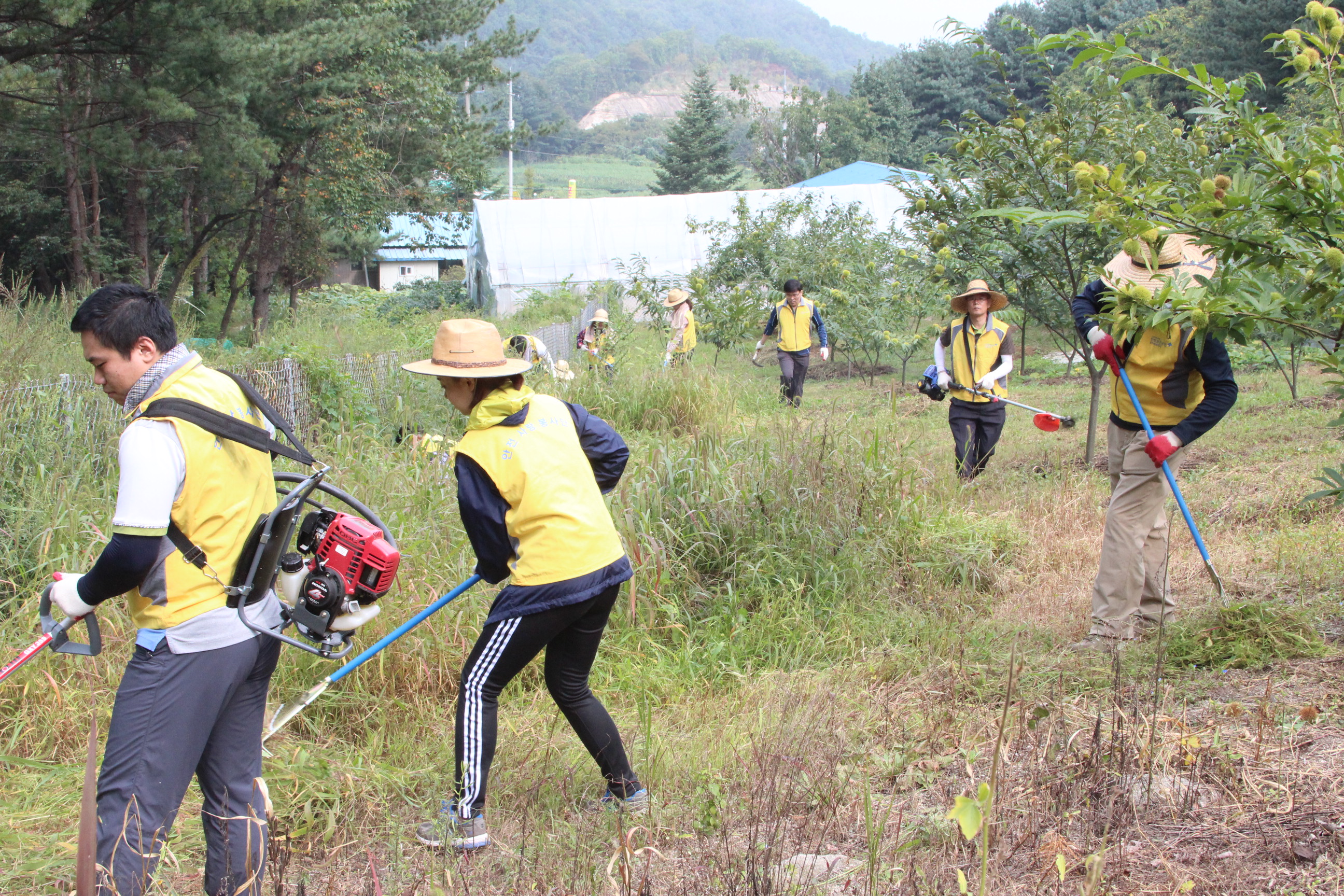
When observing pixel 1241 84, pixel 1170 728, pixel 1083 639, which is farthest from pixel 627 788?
pixel 1241 84

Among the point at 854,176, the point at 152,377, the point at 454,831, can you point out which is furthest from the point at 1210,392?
the point at 854,176

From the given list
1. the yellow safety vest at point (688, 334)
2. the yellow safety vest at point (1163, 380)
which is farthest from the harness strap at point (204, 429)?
the yellow safety vest at point (688, 334)

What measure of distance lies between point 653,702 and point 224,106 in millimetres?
11249

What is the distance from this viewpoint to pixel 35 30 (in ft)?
35.1

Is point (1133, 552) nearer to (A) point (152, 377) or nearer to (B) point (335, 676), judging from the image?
(B) point (335, 676)

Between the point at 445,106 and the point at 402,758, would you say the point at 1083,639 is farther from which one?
the point at 445,106

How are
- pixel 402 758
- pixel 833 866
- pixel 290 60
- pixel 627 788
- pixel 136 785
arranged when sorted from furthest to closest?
pixel 290 60
pixel 402 758
pixel 627 788
pixel 833 866
pixel 136 785

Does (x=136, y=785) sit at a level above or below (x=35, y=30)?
below

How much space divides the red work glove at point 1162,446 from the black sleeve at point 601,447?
90.9 inches

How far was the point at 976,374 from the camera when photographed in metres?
7.21

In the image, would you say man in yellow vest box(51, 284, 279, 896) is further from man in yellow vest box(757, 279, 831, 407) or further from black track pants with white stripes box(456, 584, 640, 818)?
man in yellow vest box(757, 279, 831, 407)

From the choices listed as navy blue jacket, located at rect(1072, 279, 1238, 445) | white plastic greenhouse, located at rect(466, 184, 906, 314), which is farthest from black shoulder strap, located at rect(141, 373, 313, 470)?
white plastic greenhouse, located at rect(466, 184, 906, 314)

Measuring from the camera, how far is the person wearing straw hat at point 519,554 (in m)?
3.03

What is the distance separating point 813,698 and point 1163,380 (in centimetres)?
218
